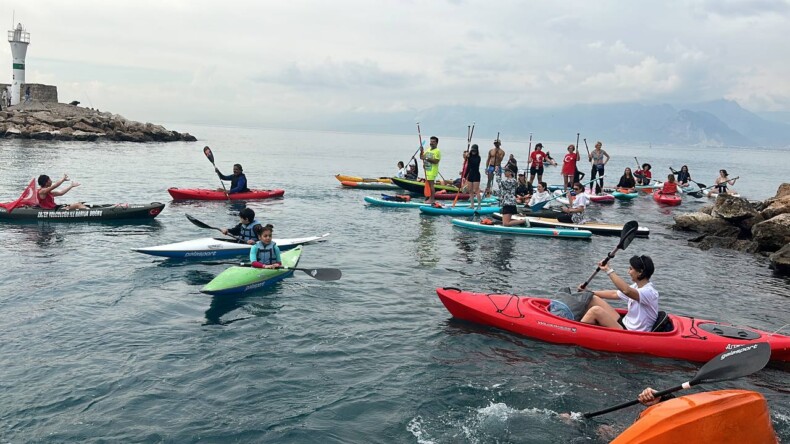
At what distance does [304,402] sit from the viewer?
23.6 feet

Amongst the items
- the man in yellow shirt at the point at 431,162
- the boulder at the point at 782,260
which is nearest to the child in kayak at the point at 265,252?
the man in yellow shirt at the point at 431,162

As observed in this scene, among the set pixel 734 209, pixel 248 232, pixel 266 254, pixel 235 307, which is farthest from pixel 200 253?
pixel 734 209

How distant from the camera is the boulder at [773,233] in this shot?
16.5 meters

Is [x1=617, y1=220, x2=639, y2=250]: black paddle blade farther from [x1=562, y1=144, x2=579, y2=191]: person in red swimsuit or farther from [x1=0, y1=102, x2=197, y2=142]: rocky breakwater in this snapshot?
[x1=0, y1=102, x2=197, y2=142]: rocky breakwater

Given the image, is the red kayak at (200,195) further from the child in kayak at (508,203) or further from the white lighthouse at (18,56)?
the white lighthouse at (18,56)

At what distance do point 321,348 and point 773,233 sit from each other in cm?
1482

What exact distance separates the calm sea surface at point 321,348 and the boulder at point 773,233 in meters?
0.90

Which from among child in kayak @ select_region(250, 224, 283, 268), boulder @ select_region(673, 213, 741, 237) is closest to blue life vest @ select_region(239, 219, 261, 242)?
child in kayak @ select_region(250, 224, 283, 268)

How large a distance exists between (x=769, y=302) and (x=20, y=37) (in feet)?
274

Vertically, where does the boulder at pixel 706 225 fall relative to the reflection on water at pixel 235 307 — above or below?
above

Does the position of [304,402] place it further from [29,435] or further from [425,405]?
[29,435]

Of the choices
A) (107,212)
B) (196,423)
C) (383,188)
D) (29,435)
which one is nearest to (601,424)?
(196,423)

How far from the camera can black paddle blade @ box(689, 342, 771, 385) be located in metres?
5.96

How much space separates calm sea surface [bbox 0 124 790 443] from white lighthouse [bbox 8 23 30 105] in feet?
221
